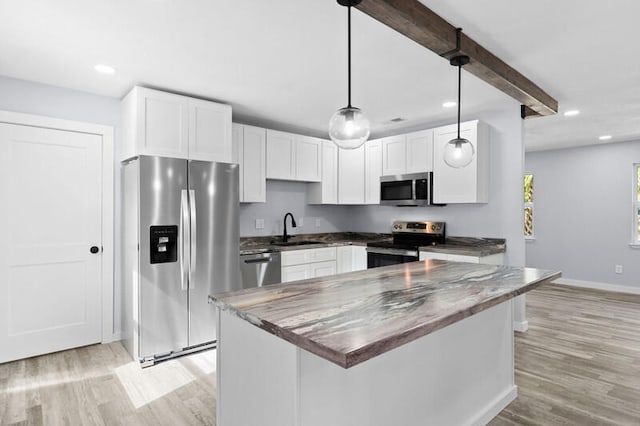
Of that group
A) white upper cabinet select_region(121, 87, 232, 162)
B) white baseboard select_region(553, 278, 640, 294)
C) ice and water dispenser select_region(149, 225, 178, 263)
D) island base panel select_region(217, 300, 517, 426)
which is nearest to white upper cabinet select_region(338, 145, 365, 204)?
white upper cabinet select_region(121, 87, 232, 162)

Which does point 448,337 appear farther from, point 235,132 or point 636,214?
point 636,214

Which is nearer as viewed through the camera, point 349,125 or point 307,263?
point 349,125

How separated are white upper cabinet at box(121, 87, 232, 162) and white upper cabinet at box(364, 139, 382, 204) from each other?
6.82 feet

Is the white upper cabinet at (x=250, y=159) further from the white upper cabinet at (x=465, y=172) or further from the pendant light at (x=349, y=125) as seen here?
the pendant light at (x=349, y=125)

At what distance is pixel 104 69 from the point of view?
9.39 ft

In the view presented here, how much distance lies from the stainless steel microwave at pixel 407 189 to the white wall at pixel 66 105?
3162 millimetres

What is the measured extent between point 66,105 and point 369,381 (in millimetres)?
3590

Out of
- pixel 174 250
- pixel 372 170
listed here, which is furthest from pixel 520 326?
pixel 174 250

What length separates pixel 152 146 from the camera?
3230mm

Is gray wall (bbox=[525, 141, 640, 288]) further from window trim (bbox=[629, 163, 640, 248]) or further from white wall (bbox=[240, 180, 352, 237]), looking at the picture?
white wall (bbox=[240, 180, 352, 237])

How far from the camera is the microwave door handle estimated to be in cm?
323

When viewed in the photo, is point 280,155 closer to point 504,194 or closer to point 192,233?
point 192,233

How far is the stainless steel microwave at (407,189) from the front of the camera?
14.4 ft

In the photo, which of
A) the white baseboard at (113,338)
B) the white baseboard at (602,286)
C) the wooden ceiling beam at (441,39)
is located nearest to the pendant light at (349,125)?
the wooden ceiling beam at (441,39)
